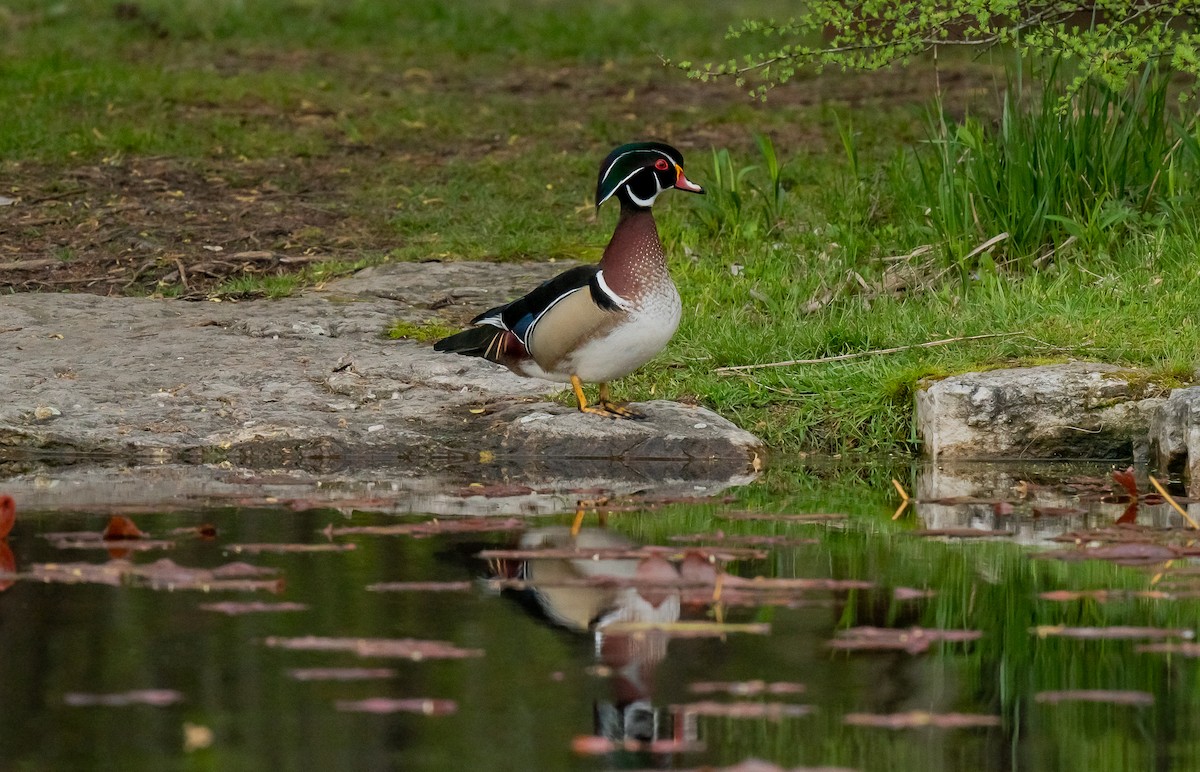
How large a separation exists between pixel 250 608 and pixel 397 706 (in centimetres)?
81

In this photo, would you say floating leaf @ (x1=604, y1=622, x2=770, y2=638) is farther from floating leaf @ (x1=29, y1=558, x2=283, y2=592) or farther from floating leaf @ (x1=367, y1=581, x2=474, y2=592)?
floating leaf @ (x1=29, y1=558, x2=283, y2=592)

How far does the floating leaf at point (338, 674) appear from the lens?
3.43 m

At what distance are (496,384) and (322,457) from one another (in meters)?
0.85

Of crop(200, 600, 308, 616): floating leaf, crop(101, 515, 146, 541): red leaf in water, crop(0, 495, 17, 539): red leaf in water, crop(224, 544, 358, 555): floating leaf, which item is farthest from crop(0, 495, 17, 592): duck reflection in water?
crop(200, 600, 308, 616): floating leaf

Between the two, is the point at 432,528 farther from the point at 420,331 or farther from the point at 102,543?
the point at 420,331

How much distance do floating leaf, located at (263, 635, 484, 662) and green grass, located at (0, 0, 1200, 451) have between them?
3.25m

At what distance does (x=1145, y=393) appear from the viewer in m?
6.51

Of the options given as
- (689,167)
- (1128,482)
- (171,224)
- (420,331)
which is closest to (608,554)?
(1128,482)

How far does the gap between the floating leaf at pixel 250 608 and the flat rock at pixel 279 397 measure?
7.71ft

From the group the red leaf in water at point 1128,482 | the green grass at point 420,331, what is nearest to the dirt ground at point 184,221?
the green grass at point 420,331

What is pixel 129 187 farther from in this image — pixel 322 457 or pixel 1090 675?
pixel 1090 675

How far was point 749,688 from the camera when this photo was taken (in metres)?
→ 3.36

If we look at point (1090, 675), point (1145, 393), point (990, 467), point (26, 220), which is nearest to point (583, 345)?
point (990, 467)

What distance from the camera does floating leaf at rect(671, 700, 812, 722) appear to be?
321cm
